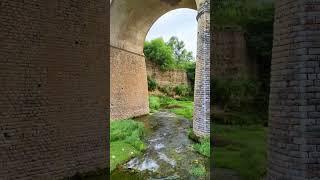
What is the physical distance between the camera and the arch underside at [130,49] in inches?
656

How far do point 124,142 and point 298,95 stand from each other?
9.49 meters

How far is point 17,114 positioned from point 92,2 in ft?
10.8

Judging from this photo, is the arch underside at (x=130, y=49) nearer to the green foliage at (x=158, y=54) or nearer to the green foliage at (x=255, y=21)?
the green foliage at (x=158, y=54)

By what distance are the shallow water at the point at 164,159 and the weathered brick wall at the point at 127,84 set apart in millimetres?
1800

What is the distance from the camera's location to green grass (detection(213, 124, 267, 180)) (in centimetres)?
439

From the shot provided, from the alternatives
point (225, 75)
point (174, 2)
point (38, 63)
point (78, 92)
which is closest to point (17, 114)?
point (38, 63)

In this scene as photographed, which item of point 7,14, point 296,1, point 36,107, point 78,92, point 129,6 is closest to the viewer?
point 296,1

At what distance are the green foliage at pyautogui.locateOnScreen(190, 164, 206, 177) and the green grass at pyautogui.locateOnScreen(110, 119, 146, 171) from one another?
1886 mm

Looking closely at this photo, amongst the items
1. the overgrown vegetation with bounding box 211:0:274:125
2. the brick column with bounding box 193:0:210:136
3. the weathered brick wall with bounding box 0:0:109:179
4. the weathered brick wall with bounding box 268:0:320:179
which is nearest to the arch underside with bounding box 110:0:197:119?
the brick column with bounding box 193:0:210:136

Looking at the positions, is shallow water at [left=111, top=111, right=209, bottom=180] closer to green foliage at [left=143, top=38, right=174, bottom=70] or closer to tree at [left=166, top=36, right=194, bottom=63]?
green foliage at [left=143, top=38, right=174, bottom=70]

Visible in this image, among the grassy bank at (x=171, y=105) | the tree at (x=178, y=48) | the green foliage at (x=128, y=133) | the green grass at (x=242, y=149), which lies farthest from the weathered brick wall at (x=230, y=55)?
the tree at (x=178, y=48)

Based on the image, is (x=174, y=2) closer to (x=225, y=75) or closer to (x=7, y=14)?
(x=7, y=14)

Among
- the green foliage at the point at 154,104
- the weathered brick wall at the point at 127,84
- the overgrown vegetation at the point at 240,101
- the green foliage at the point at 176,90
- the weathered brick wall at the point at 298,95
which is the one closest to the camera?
the weathered brick wall at the point at 298,95

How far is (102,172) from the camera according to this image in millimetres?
9375
